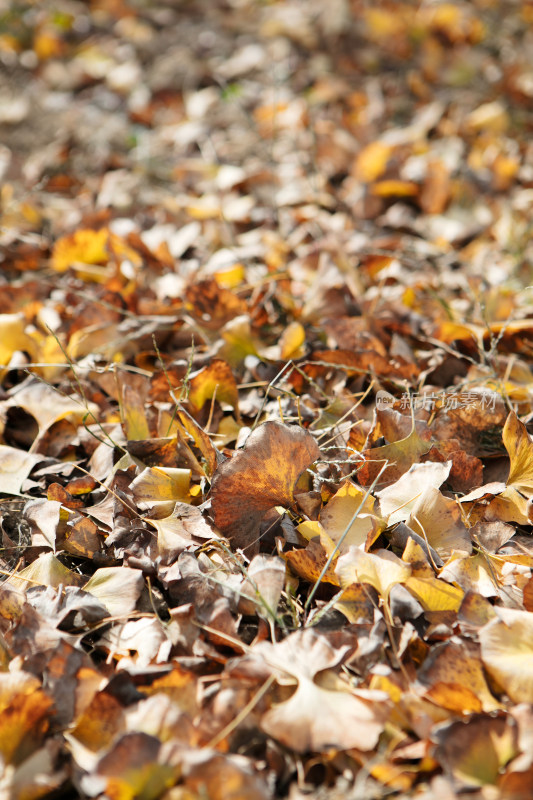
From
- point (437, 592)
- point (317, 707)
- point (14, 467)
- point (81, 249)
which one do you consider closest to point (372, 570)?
point (437, 592)

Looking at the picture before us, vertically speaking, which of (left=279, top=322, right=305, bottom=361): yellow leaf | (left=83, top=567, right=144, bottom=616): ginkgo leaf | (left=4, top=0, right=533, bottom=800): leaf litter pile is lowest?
(left=83, top=567, right=144, bottom=616): ginkgo leaf

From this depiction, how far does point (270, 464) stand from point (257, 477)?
25 mm

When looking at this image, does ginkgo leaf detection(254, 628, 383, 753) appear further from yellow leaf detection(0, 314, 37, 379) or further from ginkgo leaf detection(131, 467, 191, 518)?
yellow leaf detection(0, 314, 37, 379)

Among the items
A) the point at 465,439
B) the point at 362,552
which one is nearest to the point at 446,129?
the point at 465,439

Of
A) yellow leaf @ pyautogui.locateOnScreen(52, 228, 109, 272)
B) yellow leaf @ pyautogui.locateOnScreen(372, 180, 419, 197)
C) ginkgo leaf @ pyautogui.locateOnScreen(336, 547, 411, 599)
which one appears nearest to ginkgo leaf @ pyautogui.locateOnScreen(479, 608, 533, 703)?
ginkgo leaf @ pyautogui.locateOnScreen(336, 547, 411, 599)

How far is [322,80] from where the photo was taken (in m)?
2.39

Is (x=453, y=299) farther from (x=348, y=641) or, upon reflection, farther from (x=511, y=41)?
(x=511, y=41)

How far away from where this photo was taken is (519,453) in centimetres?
91

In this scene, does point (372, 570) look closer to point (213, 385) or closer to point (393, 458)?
point (393, 458)

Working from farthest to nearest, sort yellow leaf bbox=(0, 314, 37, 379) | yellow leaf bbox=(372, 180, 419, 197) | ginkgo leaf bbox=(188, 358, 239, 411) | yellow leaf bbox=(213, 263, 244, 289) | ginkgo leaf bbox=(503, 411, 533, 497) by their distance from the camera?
1. yellow leaf bbox=(372, 180, 419, 197)
2. yellow leaf bbox=(213, 263, 244, 289)
3. yellow leaf bbox=(0, 314, 37, 379)
4. ginkgo leaf bbox=(188, 358, 239, 411)
5. ginkgo leaf bbox=(503, 411, 533, 497)

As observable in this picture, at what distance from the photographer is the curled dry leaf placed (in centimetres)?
84

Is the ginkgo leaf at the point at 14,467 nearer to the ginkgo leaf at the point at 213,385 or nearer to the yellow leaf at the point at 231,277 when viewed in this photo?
the ginkgo leaf at the point at 213,385

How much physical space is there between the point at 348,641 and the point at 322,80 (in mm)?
2194

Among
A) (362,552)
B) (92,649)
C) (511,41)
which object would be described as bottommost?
(92,649)
